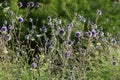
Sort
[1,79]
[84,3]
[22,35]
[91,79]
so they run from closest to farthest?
[1,79], [91,79], [22,35], [84,3]

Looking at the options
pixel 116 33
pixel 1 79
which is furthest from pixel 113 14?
pixel 1 79

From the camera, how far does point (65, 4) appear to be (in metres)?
6.34

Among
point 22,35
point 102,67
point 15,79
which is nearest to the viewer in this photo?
point 15,79

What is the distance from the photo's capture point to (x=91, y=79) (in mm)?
4895

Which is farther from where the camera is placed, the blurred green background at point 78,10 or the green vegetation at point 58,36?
the blurred green background at point 78,10

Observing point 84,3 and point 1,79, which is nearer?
point 1,79

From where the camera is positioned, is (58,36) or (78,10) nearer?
(58,36)

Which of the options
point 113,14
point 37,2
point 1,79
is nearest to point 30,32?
point 37,2

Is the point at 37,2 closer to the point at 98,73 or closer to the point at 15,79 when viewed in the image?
the point at 98,73

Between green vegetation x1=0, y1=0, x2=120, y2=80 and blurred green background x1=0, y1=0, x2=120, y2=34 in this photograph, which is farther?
blurred green background x1=0, y1=0, x2=120, y2=34

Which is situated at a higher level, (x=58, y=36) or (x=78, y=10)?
(x=78, y=10)

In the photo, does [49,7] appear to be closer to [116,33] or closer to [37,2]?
[37,2]

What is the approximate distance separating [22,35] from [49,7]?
1.85 feet

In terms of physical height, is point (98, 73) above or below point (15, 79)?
below
